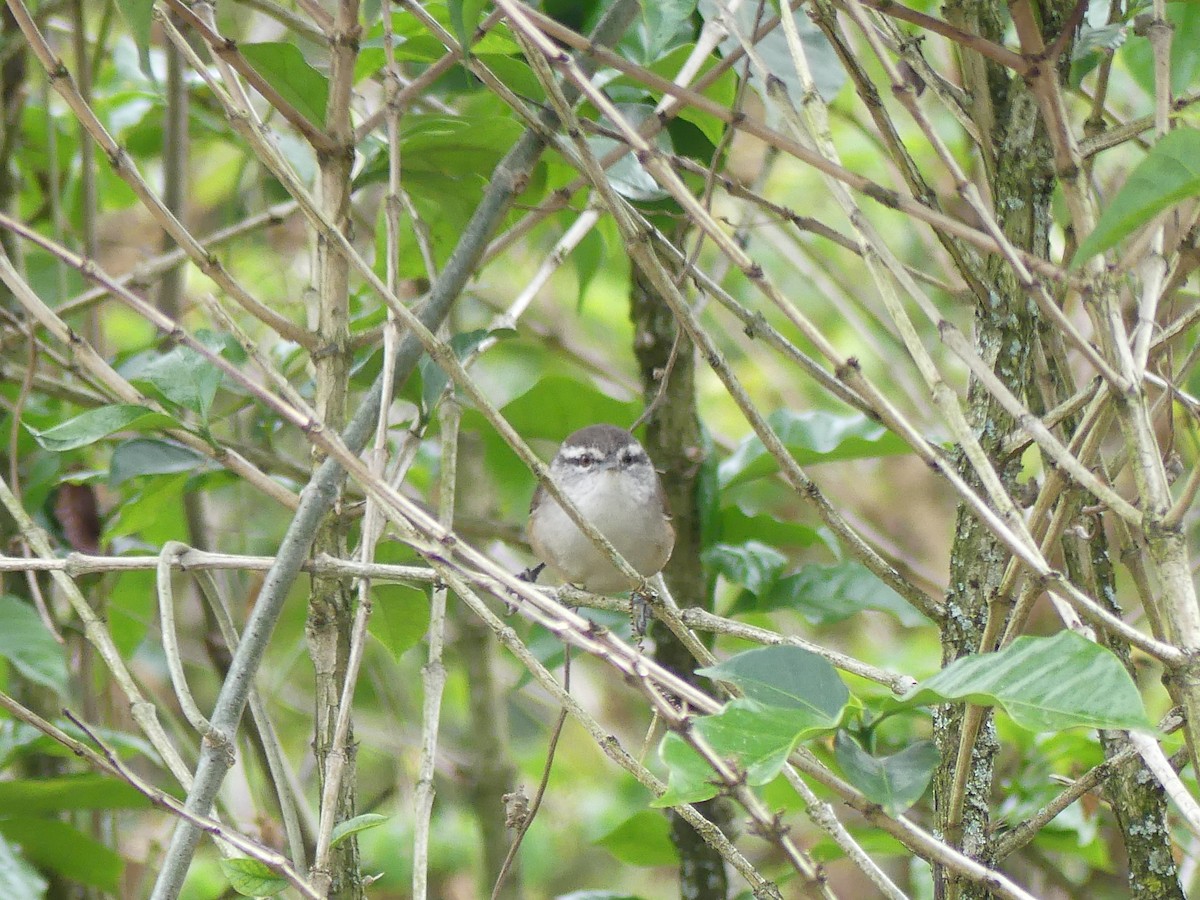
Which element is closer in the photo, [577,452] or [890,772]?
[890,772]

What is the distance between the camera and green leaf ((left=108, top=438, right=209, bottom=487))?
2396 mm

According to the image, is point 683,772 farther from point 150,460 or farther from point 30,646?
point 30,646

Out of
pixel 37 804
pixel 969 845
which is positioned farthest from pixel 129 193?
pixel 969 845

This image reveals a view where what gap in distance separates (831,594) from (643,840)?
2.36 feet

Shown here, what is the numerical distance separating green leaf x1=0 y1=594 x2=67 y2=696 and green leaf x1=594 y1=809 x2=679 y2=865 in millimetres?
1211

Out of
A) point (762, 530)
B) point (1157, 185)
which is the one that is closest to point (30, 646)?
point (762, 530)

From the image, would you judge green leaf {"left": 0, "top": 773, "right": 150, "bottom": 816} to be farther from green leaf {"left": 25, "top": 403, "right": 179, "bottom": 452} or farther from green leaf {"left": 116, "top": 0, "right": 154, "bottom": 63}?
green leaf {"left": 116, "top": 0, "right": 154, "bottom": 63}

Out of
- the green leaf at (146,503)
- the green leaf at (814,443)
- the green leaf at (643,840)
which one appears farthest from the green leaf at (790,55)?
the green leaf at (643,840)

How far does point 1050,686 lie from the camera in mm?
1248

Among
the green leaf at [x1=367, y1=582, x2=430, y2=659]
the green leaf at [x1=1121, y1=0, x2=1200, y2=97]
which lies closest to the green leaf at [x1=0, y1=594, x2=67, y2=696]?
the green leaf at [x1=367, y1=582, x2=430, y2=659]

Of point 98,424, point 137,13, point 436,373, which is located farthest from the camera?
point 436,373

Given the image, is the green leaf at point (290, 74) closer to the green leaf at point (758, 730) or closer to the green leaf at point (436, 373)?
the green leaf at point (436, 373)

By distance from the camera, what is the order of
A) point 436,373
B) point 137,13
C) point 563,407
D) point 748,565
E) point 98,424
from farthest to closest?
1. point 563,407
2. point 748,565
3. point 436,373
4. point 98,424
5. point 137,13

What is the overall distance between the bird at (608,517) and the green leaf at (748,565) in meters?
0.30
